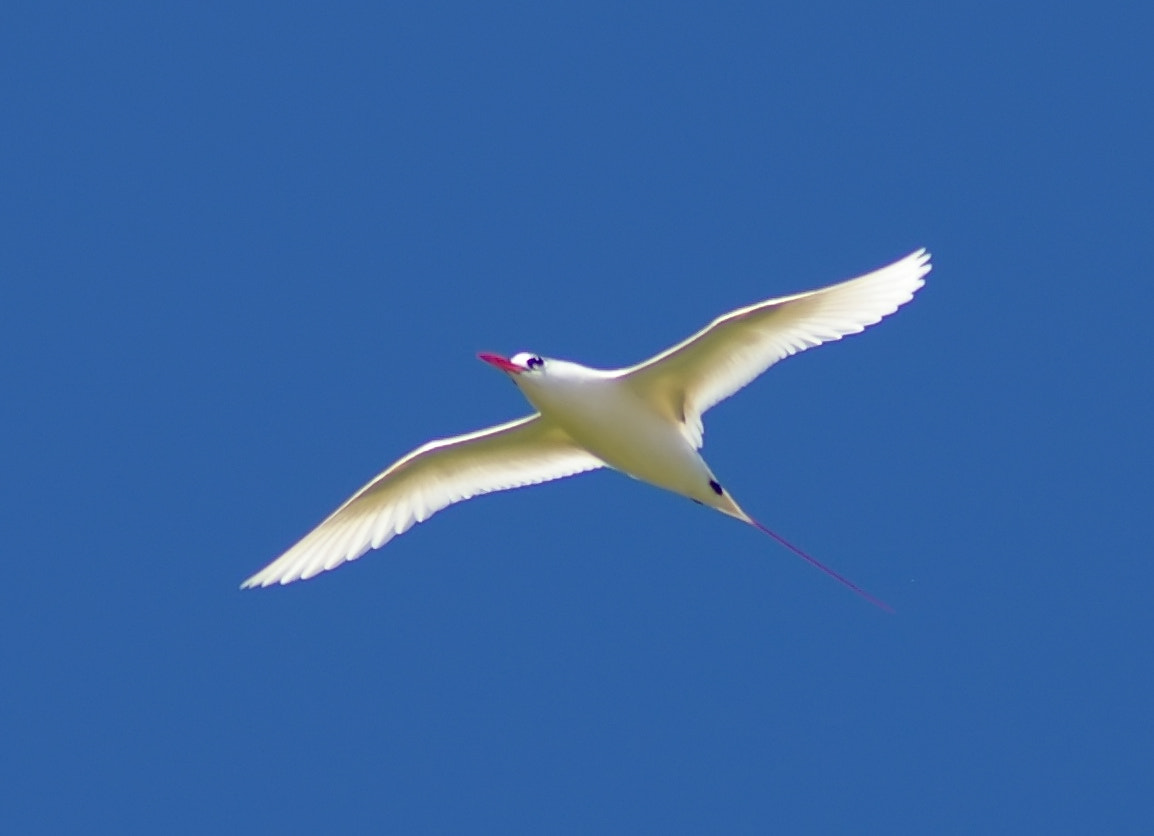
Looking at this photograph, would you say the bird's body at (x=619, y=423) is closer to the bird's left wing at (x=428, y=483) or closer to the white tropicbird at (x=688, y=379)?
the white tropicbird at (x=688, y=379)

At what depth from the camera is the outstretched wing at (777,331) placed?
18.8 m

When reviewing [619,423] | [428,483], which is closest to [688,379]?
[619,423]

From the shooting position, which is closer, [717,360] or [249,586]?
[717,360]

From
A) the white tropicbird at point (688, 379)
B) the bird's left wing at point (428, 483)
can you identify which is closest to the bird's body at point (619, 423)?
the white tropicbird at point (688, 379)

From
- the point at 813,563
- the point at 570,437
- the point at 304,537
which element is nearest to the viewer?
the point at 813,563

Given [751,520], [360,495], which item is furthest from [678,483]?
[360,495]

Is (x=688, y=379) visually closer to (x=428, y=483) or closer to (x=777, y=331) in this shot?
(x=777, y=331)

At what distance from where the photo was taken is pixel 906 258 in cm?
1898

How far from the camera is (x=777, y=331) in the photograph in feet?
62.2

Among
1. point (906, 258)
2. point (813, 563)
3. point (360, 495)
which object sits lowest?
point (813, 563)

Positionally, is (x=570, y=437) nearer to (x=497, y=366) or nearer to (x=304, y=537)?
(x=497, y=366)

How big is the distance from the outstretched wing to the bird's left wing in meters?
1.50

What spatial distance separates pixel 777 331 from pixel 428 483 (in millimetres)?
3984

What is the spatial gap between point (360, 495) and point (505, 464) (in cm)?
145
